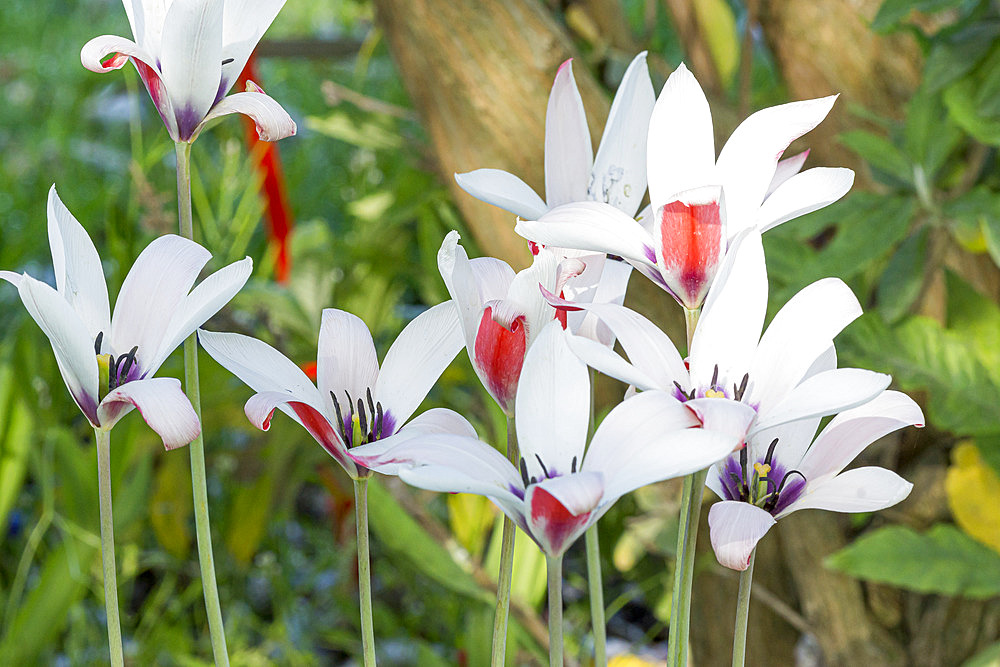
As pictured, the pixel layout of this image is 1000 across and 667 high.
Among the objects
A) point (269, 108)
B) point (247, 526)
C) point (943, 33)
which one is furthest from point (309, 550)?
point (269, 108)

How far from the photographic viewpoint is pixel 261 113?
9.5 inches

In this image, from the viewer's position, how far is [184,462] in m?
1.07

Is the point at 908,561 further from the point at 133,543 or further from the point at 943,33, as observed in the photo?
the point at 133,543

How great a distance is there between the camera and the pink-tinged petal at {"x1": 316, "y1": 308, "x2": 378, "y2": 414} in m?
0.26

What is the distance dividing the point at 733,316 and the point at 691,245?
2 cm

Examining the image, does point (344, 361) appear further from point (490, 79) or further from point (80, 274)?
point (490, 79)

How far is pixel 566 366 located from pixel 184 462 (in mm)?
938

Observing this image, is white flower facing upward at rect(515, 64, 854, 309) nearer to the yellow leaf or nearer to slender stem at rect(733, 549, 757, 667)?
slender stem at rect(733, 549, 757, 667)

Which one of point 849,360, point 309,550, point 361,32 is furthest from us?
point 361,32

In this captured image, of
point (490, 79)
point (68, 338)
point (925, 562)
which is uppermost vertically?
point (490, 79)

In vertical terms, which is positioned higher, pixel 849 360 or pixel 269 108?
pixel 269 108

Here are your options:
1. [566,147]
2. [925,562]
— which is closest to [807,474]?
[566,147]

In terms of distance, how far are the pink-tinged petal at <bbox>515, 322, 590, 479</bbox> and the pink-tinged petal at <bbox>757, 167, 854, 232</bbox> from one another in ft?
0.20

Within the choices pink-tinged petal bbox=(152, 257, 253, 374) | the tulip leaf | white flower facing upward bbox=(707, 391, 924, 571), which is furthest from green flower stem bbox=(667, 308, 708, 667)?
the tulip leaf
